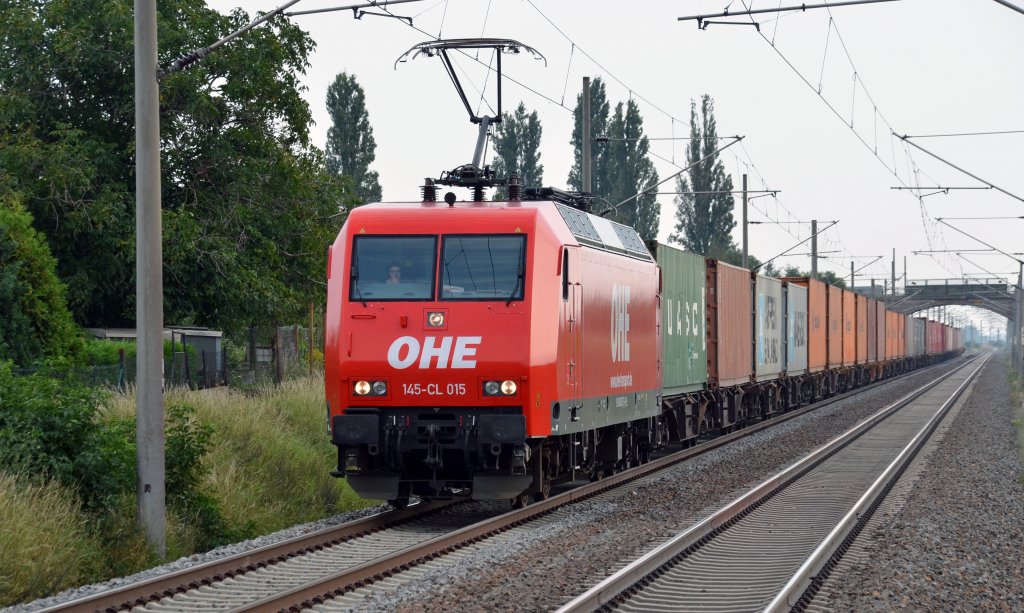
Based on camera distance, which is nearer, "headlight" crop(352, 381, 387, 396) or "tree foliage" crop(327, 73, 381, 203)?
"headlight" crop(352, 381, 387, 396)

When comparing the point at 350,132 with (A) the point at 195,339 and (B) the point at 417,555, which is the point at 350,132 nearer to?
(A) the point at 195,339

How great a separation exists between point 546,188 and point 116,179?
46.0 ft

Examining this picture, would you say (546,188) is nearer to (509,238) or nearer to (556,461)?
(509,238)

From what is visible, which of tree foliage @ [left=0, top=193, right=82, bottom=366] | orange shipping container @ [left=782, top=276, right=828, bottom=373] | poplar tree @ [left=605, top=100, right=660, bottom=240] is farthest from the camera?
poplar tree @ [left=605, top=100, right=660, bottom=240]

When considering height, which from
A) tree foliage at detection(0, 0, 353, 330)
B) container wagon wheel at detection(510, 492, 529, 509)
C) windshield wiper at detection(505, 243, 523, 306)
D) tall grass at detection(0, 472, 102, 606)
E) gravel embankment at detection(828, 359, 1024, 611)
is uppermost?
tree foliage at detection(0, 0, 353, 330)

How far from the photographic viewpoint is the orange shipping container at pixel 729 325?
23.9 meters

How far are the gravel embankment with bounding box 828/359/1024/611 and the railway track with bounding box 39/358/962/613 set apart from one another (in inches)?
132

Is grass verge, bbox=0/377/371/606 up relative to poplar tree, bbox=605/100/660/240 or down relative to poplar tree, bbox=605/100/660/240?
down

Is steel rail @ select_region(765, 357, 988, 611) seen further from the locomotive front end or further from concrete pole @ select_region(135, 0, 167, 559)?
concrete pole @ select_region(135, 0, 167, 559)

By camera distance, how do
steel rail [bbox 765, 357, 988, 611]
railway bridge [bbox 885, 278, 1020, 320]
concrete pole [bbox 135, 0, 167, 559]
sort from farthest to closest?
railway bridge [bbox 885, 278, 1020, 320]
concrete pole [bbox 135, 0, 167, 559]
steel rail [bbox 765, 357, 988, 611]

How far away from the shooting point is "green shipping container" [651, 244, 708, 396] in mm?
19469

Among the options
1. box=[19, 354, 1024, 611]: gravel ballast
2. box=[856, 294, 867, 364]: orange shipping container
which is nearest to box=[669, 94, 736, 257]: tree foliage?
box=[856, 294, 867, 364]: orange shipping container

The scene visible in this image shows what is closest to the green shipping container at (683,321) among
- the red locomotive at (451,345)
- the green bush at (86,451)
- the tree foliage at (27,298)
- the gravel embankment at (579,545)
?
the gravel embankment at (579,545)

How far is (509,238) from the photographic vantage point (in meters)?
12.2
